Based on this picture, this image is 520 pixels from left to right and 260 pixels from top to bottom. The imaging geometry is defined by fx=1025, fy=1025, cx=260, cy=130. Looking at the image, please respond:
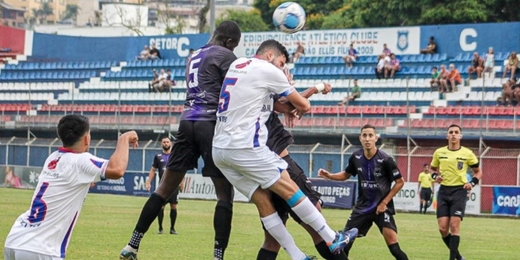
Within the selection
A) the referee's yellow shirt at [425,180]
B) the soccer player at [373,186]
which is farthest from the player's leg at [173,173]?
the referee's yellow shirt at [425,180]

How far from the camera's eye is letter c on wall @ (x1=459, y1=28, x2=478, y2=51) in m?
40.8

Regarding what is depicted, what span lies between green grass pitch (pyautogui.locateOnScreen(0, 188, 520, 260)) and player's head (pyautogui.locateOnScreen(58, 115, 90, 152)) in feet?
20.6

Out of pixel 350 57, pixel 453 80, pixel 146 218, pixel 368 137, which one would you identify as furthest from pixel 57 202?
pixel 350 57

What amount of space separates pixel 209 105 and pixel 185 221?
45.5ft

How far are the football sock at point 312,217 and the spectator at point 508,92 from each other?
85.0 feet

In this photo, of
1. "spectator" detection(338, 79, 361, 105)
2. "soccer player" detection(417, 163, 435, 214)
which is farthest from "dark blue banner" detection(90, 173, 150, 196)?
"soccer player" detection(417, 163, 435, 214)

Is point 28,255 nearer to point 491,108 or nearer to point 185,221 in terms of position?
point 185,221

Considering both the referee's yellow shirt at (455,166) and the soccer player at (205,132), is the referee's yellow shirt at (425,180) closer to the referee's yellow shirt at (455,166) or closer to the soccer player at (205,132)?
the referee's yellow shirt at (455,166)

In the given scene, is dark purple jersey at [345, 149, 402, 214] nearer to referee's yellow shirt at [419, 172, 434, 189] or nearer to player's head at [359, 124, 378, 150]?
player's head at [359, 124, 378, 150]

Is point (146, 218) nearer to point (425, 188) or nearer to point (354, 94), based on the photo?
point (425, 188)

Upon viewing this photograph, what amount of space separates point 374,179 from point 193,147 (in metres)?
3.44

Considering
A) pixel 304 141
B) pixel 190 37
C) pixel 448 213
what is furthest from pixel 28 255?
pixel 190 37

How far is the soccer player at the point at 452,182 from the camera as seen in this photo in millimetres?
15289

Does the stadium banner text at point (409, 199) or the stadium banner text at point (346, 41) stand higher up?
the stadium banner text at point (346, 41)
